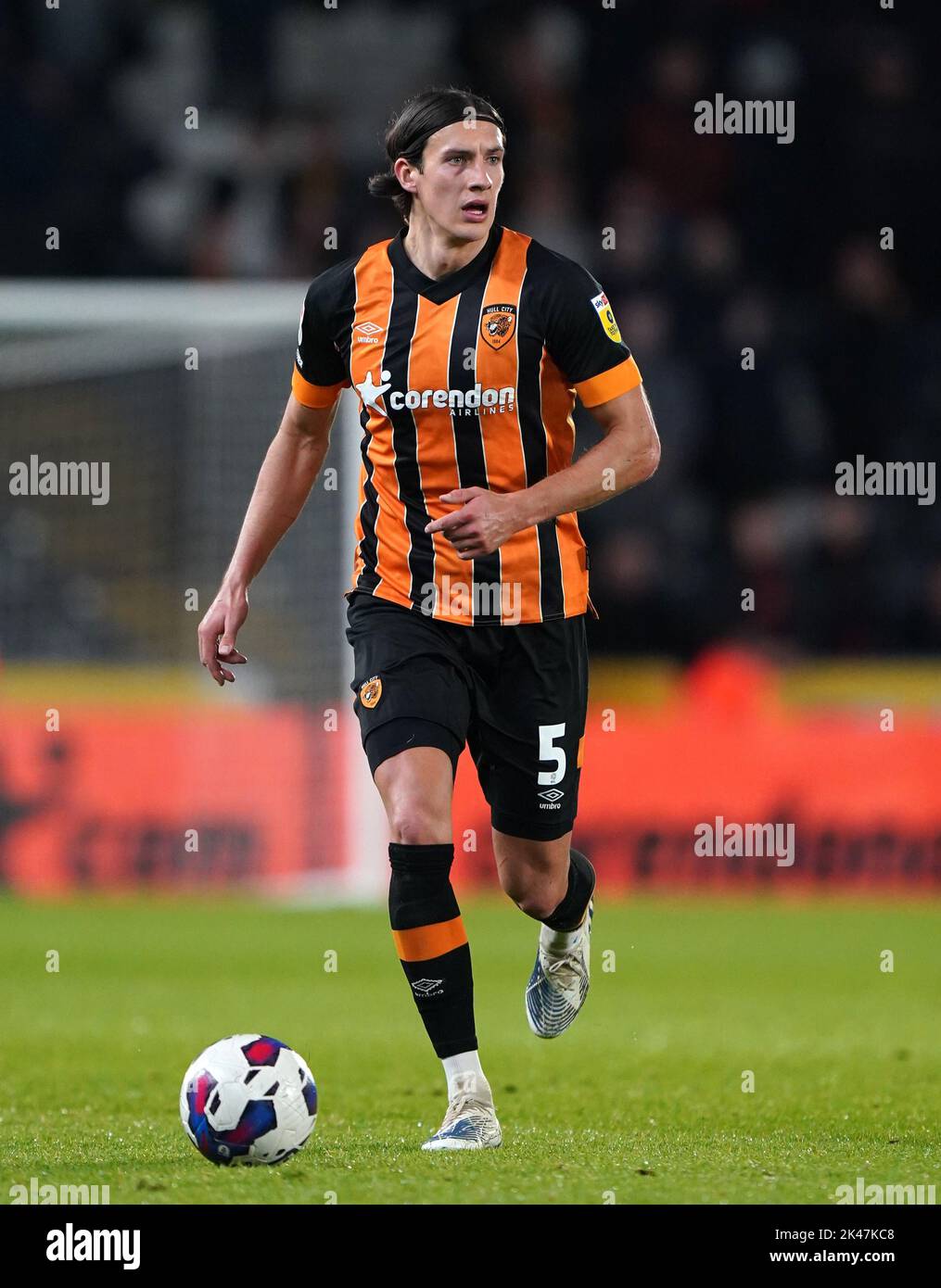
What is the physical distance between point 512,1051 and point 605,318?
116 inches

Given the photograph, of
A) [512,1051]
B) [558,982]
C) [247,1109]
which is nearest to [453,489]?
[247,1109]

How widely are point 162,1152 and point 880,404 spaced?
11.1 meters

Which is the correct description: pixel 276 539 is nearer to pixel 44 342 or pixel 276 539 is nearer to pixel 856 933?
pixel 856 933

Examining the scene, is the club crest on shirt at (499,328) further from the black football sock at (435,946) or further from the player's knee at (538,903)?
the player's knee at (538,903)

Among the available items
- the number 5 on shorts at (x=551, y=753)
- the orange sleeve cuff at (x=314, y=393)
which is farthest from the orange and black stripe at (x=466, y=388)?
the number 5 on shorts at (x=551, y=753)

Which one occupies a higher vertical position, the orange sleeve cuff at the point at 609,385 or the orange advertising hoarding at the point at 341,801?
the orange sleeve cuff at the point at 609,385

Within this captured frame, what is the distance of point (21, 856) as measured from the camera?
1195 centimetres

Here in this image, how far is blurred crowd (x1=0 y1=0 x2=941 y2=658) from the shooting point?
14.5 m

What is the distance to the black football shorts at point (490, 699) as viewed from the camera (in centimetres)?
502

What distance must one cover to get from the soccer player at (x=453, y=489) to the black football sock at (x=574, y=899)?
18.6 inches

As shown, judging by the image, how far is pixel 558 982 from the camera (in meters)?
6.09

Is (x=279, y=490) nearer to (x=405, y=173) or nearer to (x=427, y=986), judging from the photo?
(x=405, y=173)

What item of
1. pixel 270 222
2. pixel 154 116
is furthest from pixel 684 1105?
pixel 154 116

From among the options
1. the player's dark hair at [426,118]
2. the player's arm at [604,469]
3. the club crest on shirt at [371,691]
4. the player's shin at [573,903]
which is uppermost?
the player's dark hair at [426,118]
